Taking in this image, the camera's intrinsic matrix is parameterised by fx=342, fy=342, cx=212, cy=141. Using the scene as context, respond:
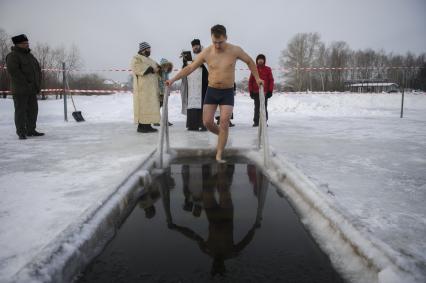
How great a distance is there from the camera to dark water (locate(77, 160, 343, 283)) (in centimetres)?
174

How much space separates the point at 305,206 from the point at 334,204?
354 millimetres

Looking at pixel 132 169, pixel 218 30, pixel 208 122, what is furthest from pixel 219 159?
pixel 218 30

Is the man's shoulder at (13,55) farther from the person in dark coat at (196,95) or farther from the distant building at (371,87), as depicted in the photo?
the distant building at (371,87)

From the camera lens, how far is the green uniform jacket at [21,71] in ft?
20.2

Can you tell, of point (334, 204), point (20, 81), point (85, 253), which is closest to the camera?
point (85, 253)

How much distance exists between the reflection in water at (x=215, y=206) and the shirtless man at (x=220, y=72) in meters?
0.57

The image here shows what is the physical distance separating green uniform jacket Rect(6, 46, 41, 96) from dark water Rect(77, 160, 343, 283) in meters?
4.41

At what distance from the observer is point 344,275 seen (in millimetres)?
1712

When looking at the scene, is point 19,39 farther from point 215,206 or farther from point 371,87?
point 371,87

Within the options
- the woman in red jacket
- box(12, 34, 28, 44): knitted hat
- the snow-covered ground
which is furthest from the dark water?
the woman in red jacket

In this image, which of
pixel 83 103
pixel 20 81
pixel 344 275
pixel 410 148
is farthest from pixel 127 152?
pixel 83 103

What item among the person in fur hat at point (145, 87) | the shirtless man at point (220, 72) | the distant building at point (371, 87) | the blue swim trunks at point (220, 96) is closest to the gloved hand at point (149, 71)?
the person in fur hat at point (145, 87)

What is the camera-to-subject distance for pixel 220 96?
430cm

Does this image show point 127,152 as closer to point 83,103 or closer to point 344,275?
point 344,275
